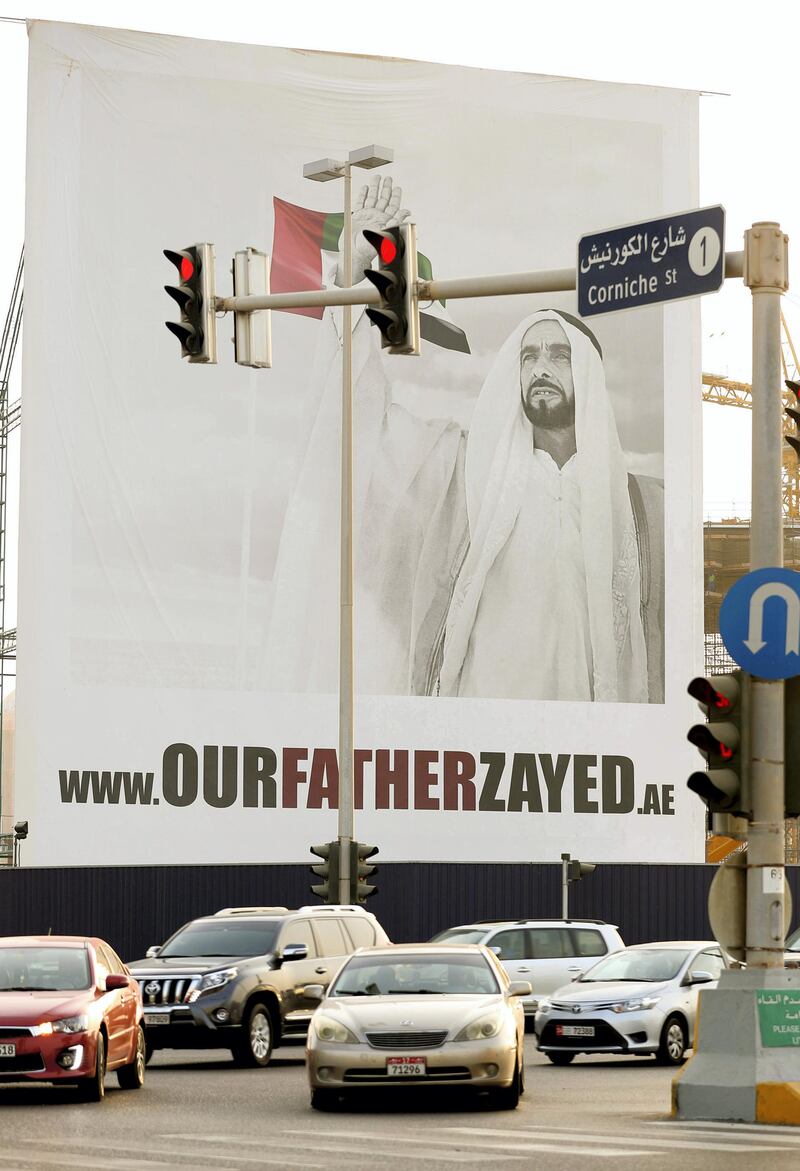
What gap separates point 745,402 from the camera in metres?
77.1

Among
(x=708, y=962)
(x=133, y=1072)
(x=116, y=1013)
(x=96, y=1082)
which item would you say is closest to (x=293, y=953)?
(x=133, y=1072)

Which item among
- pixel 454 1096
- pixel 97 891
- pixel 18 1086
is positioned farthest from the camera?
pixel 97 891

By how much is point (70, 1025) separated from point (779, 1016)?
18.8ft

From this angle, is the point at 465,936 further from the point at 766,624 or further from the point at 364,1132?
the point at 766,624

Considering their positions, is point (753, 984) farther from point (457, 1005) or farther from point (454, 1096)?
point (454, 1096)

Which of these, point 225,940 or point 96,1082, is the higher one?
point 225,940

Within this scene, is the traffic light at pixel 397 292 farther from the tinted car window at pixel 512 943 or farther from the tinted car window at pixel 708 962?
the tinted car window at pixel 512 943

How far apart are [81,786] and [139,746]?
161cm

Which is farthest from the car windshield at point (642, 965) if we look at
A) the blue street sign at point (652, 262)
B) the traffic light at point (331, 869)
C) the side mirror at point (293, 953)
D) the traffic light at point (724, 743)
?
the blue street sign at point (652, 262)

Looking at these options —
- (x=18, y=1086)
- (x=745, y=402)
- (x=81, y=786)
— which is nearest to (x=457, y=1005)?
(x=18, y=1086)

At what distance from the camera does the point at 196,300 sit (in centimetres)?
1477

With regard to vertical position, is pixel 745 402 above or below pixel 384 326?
above

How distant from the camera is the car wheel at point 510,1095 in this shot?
1575 cm

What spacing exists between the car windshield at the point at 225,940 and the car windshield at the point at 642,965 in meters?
3.62
